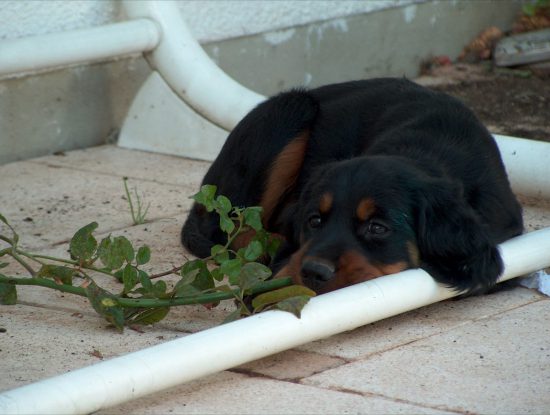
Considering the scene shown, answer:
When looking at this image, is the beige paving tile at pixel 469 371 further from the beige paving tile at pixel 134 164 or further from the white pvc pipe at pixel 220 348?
the beige paving tile at pixel 134 164

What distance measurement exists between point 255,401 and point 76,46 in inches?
113

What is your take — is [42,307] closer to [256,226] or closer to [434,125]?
[256,226]

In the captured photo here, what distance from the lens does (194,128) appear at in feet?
19.7

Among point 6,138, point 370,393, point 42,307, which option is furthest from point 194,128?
point 370,393

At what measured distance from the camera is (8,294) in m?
3.57

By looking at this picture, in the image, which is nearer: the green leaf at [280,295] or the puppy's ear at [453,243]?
the green leaf at [280,295]

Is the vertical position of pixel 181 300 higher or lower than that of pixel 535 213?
higher

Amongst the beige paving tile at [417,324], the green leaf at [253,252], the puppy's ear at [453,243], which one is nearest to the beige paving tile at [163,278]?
the green leaf at [253,252]

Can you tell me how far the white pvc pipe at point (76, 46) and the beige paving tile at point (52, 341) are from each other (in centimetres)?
175

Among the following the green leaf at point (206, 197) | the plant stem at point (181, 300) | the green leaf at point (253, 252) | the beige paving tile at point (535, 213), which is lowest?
the beige paving tile at point (535, 213)

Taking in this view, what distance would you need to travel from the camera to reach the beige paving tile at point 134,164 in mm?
5613

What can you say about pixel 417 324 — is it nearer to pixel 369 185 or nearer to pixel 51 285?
pixel 369 185

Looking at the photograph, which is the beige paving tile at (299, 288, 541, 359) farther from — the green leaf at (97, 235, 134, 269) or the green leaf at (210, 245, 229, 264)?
the green leaf at (97, 235, 134, 269)

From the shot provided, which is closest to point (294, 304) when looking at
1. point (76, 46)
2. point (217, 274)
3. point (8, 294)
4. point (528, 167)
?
point (217, 274)
